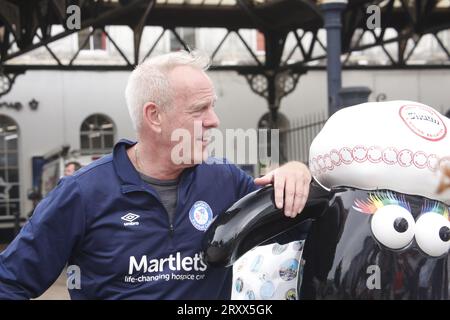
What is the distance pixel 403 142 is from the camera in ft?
6.73

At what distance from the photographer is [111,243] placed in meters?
1.96

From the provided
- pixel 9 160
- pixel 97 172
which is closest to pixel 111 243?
pixel 97 172

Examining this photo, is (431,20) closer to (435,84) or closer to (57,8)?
(57,8)

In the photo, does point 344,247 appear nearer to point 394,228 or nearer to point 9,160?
point 394,228

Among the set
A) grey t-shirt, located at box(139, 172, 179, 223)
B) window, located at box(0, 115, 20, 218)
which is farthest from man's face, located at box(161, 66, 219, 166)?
window, located at box(0, 115, 20, 218)

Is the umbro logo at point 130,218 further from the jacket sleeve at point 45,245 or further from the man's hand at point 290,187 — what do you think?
the man's hand at point 290,187

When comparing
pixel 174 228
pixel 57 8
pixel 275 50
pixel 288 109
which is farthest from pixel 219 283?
pixel 288 109

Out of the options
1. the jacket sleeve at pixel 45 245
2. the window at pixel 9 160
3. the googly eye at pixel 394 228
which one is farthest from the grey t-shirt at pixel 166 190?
the window at pixel 9 160

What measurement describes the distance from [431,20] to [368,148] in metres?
11.2

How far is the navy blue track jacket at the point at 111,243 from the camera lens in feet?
6.28

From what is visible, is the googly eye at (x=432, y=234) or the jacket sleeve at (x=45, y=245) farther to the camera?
the googly eye at (x=432, y=234)

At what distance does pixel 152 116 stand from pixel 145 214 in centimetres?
28

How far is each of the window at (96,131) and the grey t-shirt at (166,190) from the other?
16.9 metres
